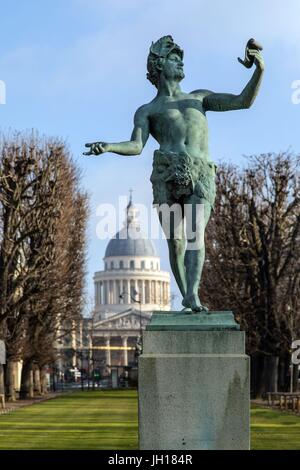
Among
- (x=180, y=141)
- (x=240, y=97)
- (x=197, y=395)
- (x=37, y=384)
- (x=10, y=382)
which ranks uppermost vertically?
(x=240, y=97)

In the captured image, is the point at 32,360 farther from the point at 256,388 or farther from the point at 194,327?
the point at 194,327

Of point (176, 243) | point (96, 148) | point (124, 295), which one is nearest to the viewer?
point (96, 148)

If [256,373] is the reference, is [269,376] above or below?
above

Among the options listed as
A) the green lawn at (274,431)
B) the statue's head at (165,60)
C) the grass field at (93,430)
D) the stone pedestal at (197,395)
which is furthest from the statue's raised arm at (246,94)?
the green lawn at (274,431)

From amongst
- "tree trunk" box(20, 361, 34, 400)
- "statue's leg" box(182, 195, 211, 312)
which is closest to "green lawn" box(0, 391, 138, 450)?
"statue's leg" box(182, 195, 211, 312)

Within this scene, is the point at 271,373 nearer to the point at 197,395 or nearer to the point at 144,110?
the point at 144,110

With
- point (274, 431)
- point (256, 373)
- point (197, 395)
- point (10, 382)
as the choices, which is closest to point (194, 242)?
point (197, 395)

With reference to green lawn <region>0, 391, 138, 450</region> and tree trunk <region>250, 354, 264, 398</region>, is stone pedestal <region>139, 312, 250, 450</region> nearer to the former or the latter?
green lawn <region>0, 391, 138, 450</region>

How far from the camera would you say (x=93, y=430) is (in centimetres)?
2812

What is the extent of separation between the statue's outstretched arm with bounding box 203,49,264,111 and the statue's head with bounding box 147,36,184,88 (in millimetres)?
407

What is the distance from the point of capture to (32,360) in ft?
196

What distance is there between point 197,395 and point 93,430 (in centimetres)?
1766

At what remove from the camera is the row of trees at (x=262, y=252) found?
167 feet

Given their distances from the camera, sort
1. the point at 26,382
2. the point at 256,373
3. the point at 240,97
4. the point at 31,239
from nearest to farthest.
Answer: the point at 240,97 → the point at 31,239 → the point at 256,373 → the point at 26,382
